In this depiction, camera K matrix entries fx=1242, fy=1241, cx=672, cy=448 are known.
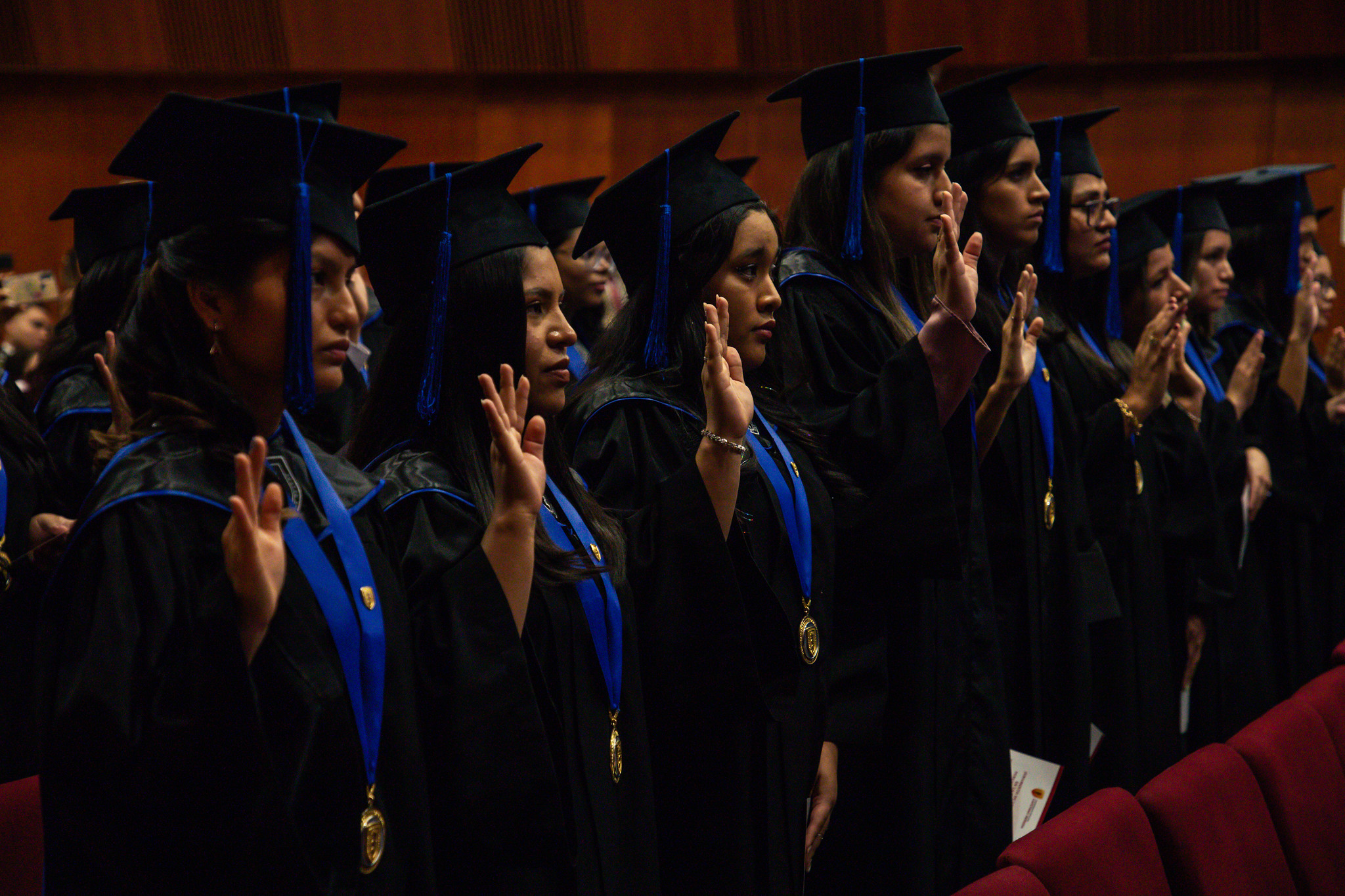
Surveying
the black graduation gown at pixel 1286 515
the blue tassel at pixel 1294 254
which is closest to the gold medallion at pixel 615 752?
the black graduation gown at pixel 1286 515

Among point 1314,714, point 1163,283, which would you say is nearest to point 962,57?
point 1163,283

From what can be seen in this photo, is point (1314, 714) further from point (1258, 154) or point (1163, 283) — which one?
point (1258, 154)

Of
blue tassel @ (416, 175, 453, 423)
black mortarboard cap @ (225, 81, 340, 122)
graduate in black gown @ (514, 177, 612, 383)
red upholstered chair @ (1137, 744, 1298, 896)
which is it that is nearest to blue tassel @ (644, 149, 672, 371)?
blue tassel @ (416, 175, 453, 423)

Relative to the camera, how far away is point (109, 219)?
360 cm

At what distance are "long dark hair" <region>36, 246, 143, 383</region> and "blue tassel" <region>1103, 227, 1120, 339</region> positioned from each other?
2859 mm

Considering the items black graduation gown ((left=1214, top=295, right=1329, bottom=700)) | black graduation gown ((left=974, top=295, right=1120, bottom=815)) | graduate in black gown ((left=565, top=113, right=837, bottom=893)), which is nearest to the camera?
graduate in black gown ((left=565, top=113, right=837, bottom=893))

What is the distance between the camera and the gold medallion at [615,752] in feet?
6.70

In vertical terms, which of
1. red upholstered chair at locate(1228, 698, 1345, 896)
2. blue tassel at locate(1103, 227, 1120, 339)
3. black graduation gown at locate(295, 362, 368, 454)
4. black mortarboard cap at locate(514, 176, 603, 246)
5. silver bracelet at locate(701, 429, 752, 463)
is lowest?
red upholstered chair at locate(1228, 698, 1345, 896)

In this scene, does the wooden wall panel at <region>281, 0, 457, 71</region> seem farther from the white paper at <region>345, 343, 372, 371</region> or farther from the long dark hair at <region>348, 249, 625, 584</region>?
the long dark hair at <region>348, 249, 625, 584</region>

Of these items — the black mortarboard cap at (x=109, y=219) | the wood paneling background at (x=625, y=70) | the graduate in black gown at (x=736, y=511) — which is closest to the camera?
the graduate in black gown at (x=736, y=511)

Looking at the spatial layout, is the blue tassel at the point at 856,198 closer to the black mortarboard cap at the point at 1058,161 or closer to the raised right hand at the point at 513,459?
the black mortarboard cap at the point at 1058,161

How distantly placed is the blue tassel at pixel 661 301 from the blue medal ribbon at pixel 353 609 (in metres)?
0.84

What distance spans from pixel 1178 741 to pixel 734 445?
2494mm

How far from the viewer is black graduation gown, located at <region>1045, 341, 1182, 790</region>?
12.0ft
